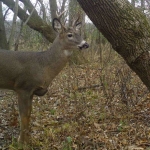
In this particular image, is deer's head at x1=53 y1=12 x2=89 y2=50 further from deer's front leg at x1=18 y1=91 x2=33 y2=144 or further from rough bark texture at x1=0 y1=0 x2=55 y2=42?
rough bark texture at x1=0 y1=0 x2=55 y2=42

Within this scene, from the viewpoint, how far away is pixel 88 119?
6.10 meters

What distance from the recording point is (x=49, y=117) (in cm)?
664

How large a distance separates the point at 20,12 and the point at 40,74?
6204 mm

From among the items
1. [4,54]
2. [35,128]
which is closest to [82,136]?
[35,128]

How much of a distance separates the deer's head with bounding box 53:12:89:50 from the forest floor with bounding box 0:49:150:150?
879mm

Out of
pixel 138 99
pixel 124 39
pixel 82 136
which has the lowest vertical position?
pixel 82 136

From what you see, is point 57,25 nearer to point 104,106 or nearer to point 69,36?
point 69,36

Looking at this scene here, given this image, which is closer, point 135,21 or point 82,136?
point 135,21

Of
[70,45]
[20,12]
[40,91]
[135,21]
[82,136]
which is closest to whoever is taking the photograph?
[135,21]

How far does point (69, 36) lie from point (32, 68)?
38.1 inches

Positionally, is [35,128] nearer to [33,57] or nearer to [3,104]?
[33,57]

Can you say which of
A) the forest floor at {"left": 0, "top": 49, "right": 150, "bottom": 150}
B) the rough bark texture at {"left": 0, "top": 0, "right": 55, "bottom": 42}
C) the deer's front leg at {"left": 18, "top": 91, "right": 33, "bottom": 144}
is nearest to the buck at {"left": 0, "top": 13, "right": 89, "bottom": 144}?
the deer's front leg at {"left": 18, "top": 91, "right": 33, "bottom": 144}

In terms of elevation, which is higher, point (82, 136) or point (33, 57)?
point (33, 57)

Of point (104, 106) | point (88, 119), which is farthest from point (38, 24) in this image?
point (88, 119)
